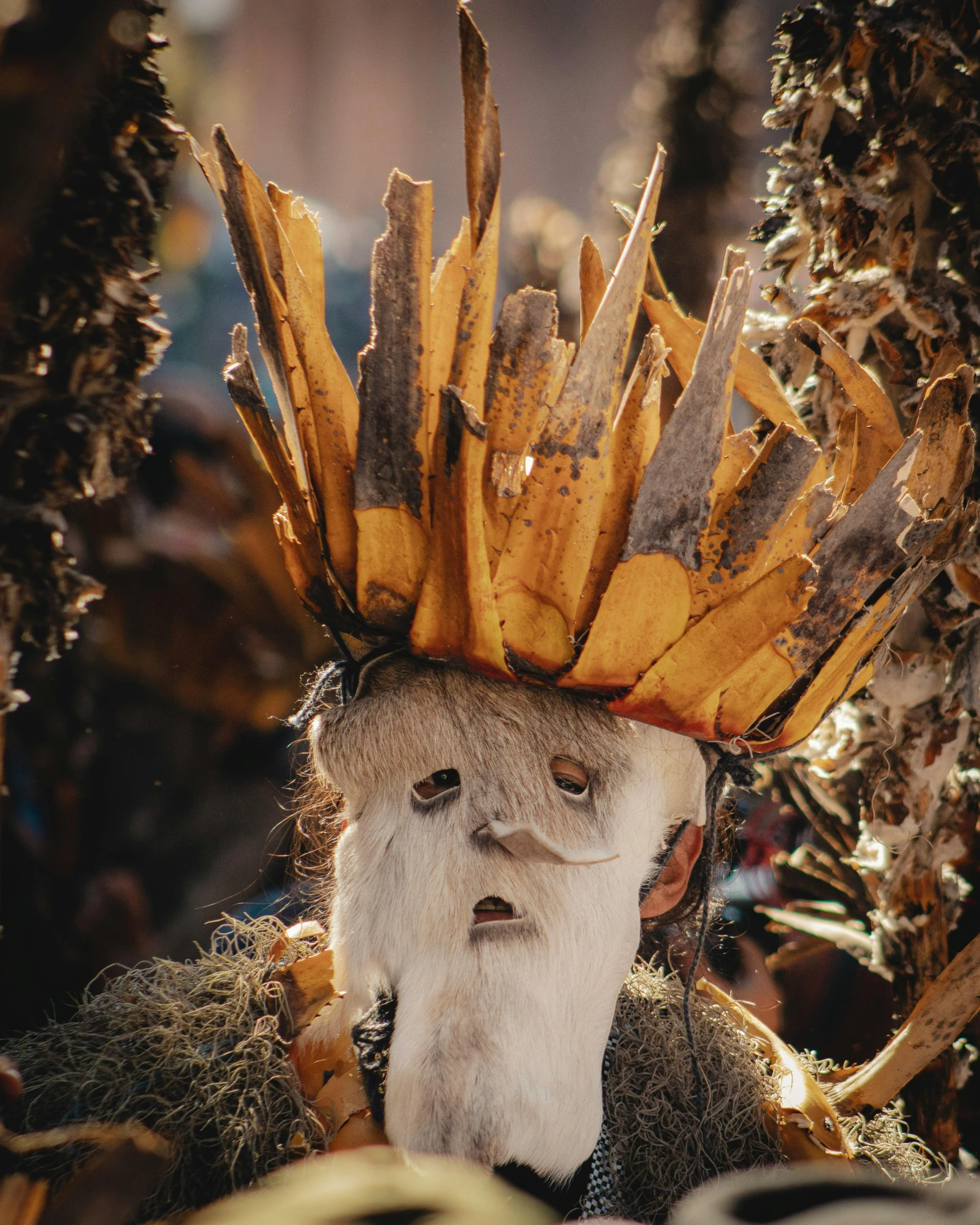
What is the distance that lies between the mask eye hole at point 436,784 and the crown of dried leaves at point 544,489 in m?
0.11

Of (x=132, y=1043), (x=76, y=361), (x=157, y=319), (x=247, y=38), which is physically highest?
(x=247, y=38)

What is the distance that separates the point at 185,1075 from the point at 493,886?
30cm

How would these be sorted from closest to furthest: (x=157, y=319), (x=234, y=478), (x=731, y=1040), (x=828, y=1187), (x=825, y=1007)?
(x=828, y=1187) < (x=731, y=1040) < (x=825, y=1007) < (x=157, y=319) < (x=234, y=478)

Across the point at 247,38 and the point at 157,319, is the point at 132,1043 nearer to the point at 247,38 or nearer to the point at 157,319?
the point at 157,319

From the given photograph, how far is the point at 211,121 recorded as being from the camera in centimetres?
144

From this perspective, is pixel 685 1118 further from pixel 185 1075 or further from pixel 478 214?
pixel 478 214

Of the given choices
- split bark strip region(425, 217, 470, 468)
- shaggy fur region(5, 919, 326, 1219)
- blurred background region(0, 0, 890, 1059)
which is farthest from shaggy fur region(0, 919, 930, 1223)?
split bark strip region(425, 217, 470, 468)

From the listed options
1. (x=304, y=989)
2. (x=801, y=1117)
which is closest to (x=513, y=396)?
(x=304, y=989)

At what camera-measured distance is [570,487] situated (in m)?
0.71

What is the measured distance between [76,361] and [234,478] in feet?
4.36

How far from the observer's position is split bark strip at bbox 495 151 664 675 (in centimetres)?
70

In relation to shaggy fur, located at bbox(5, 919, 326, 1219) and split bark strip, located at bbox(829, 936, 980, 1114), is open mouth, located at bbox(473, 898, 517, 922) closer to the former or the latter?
shaggy fur, located at bbox(5, 919, 326, 1219)

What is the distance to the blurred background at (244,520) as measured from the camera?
54.6 inches

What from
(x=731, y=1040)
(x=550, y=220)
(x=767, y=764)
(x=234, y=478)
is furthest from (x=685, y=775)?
(x=550, y=220)
